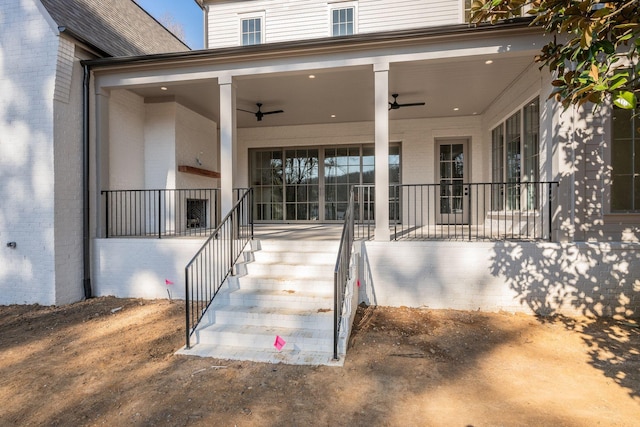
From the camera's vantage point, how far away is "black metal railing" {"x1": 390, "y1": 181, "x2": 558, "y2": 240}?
16.7ft

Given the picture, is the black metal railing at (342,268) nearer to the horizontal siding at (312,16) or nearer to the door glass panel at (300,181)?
the door glass panel at (300,181)

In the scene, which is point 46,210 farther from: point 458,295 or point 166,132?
point 458,295

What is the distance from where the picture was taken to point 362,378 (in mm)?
3113

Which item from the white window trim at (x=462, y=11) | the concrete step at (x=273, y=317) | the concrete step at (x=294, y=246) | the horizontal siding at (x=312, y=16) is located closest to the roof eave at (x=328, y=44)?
A: the concrete step at (x=294, y=246)

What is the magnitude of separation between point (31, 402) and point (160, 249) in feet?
9.61

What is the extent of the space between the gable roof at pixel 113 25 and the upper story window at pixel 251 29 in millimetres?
2129

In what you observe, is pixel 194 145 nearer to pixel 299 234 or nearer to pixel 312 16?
pixel 299 234

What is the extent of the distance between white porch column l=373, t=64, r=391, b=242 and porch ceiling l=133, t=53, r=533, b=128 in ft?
1.17

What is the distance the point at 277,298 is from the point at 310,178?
560cm

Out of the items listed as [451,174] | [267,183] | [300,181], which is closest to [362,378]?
[451,174]

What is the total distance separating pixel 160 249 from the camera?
5.62 metres

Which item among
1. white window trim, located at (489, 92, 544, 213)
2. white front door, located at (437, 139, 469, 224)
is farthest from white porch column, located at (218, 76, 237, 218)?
white front door, located at (437, 139, 469, 224)

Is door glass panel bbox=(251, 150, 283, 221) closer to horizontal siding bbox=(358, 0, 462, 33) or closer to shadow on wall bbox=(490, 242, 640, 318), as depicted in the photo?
horizontal siding bbox=(358, 0, 462, 33)

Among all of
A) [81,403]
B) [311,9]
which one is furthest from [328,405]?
[311,9]
